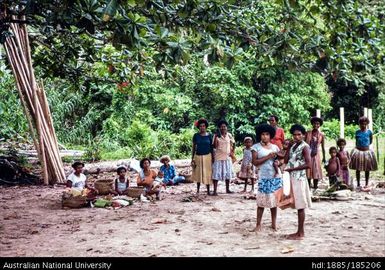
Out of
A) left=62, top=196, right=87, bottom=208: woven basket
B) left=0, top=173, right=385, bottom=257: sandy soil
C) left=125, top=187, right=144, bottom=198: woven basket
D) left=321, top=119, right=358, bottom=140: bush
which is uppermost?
left=321, top=119, right=358, bottom=140: bush

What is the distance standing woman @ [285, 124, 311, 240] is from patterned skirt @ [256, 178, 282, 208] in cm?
28

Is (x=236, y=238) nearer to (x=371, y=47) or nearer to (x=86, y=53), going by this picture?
(x=371, y=47)

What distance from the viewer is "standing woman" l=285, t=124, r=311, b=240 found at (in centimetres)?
538

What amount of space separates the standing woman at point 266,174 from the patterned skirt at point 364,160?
3.85 metres

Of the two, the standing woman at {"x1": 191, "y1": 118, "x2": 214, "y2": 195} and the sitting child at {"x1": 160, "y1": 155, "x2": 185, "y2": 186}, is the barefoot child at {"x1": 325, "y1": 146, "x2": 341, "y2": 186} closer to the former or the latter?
the standing woman at {"x1": 191, "y1": 118, "x2": 214, "y2": 195}

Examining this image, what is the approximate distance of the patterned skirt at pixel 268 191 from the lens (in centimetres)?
566

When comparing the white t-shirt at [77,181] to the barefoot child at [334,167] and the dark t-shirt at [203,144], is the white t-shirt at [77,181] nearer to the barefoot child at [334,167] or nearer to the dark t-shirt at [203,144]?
the dark t-shirt at [203,144]

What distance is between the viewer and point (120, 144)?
17.0m

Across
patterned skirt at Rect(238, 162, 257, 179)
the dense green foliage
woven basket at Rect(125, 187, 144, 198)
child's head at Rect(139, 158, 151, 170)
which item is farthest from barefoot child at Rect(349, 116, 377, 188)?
woven basket at Rect(125, 187, 144, 198)

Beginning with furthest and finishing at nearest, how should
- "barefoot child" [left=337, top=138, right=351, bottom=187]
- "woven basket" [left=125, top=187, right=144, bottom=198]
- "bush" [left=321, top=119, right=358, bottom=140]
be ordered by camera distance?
1. "bush" [left=321, top=119, right=358, bottom=140]
2. "barefoot child" [left=337, top=138, right=351, bottom=187]
3. "woven basket" [left=125, top=187, right=144, bottom=198]

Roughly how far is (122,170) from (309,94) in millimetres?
11804

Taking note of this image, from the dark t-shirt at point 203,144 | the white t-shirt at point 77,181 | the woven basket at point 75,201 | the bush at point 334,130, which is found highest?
the bush at point 334,130

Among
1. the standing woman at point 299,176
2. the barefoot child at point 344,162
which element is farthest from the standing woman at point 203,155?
the standing woman at point 299,176

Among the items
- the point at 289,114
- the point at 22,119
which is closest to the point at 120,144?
the point at 22,119
